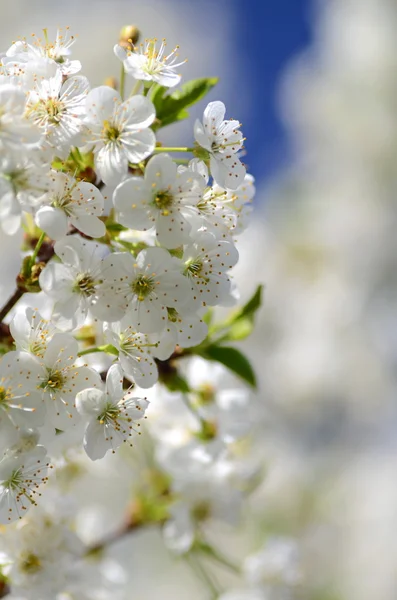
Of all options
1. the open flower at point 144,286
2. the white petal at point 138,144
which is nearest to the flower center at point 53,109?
the white petal at point 138,144

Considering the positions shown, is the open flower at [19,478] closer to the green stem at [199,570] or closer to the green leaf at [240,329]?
the green leaf at [240,329]

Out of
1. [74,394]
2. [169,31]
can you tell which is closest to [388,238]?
[169,31]

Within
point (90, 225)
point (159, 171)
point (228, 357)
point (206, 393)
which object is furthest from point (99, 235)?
point (206, 393)

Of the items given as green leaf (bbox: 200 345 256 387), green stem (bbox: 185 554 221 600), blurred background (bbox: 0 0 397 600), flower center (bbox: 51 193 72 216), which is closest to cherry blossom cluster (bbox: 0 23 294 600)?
flower center (bbox: 51 193 72 216)

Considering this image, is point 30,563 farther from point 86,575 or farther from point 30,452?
point 30,452

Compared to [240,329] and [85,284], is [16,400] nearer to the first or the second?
[85,284]

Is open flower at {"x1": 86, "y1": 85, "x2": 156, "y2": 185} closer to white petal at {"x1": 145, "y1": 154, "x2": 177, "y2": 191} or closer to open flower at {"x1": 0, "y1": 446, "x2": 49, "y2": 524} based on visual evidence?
white petal at {"x1": 145, "y1": 154, "x2": 177, "y2": 191}

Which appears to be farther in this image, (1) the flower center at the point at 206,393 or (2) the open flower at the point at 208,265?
(1) the flower center at the point at 206,393
